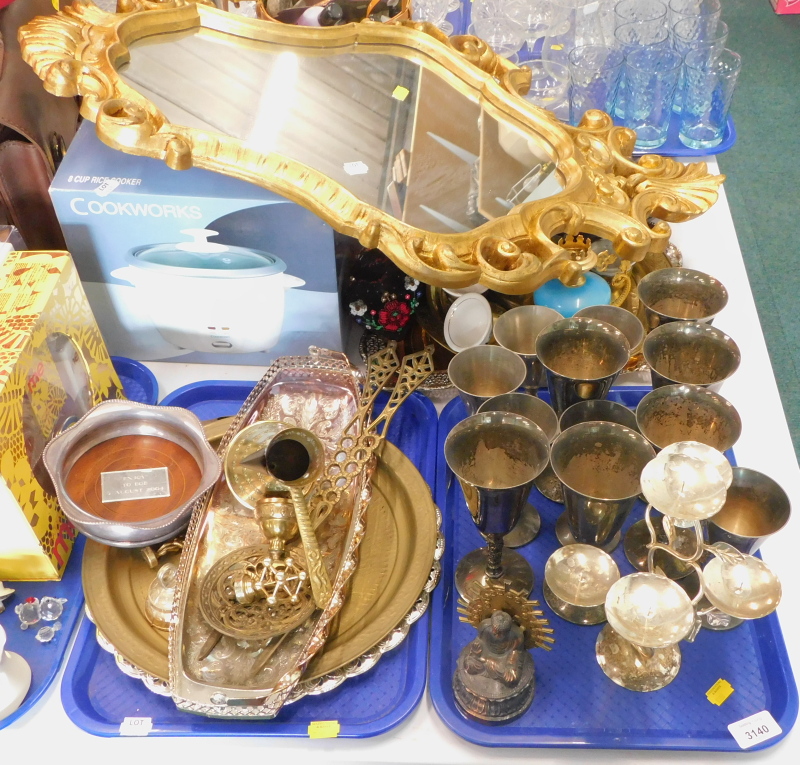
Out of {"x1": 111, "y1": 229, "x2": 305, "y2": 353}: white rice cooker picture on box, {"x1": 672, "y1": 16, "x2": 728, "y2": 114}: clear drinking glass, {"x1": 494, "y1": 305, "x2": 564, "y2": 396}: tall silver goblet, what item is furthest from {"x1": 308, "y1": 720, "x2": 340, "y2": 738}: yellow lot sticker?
{"x1": 672, "y1": 16, "x2": 728, "y2": 114}: clear drinking glass

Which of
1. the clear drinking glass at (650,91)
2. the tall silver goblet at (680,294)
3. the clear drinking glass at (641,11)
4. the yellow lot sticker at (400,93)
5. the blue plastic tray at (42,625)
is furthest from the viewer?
the clear drinking glass at (641,11)

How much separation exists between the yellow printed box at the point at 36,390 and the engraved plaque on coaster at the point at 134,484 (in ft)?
0.22

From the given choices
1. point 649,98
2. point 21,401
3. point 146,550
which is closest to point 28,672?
point 146,550

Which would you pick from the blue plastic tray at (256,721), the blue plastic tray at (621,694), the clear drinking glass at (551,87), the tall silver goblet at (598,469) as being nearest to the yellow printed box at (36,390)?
the blue plastic tray at (256,721)

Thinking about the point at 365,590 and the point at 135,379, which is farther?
the point at 135,379

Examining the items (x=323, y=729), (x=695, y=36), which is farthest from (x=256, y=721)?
(x=695, y=36)

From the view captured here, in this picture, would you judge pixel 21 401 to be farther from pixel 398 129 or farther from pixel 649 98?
pixel 649 98

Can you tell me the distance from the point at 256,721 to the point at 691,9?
1.57 metres

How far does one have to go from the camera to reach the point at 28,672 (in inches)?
33.6

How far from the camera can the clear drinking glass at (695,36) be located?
56.9 inches

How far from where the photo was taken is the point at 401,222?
95 cm

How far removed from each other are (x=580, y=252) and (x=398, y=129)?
305 millimetres

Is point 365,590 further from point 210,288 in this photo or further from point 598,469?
point 210,288

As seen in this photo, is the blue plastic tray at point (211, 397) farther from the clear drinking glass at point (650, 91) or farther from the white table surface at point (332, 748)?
the clear drinking glass at point (650, 91)
